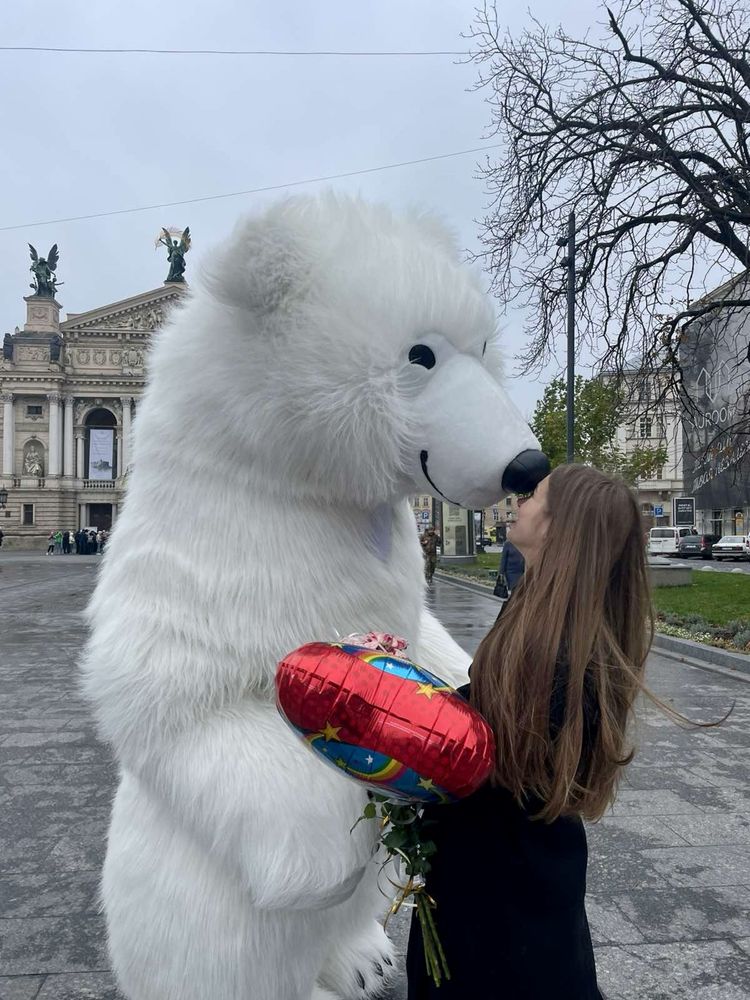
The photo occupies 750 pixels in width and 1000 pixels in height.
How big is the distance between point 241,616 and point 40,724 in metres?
4.52

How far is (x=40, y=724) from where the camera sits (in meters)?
5.30

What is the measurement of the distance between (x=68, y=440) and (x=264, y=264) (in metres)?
55.8

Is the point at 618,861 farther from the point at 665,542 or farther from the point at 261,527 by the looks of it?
the point at 665,542

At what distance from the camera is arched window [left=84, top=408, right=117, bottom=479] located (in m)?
53.3

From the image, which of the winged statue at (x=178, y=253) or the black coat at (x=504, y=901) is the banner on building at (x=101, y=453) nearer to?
the winged statue at (x=178, y=253)

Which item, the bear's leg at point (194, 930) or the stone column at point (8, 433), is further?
the stone column at point (8, 433)

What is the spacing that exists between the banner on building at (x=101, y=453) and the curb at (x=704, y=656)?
4874 centimetres

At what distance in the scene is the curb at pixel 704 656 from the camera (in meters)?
7.42

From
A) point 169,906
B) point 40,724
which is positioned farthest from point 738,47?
point 169,906

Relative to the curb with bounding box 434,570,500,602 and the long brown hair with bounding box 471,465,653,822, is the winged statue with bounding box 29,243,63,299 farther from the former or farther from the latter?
the long brown hair with bounding box 471,465,653,822

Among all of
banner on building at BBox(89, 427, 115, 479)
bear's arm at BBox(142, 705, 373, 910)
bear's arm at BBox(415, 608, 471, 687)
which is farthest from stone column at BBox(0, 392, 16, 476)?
bear's arm at BBox(142, 705, 373, 910)

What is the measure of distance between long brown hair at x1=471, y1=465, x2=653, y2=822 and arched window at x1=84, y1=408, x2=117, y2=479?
179ft

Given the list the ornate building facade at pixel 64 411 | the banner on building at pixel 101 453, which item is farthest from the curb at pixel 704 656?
the banner on building at pixel 101 453

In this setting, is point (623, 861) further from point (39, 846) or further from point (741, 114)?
point (741, 114)
